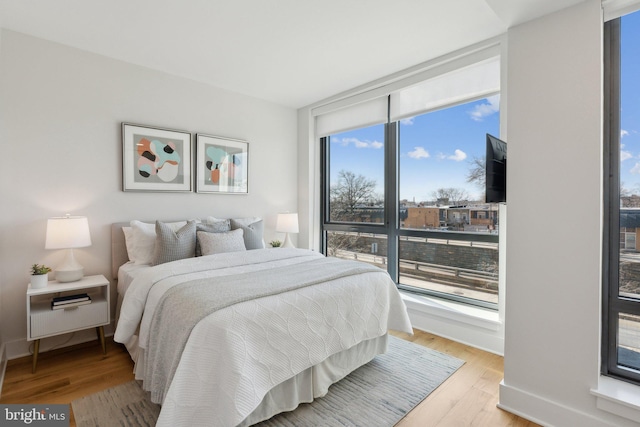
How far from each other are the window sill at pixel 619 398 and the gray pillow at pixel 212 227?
298 cm

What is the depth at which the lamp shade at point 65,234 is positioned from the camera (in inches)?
95.8

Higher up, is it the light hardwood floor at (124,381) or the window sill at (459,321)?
the window sill at (459,321)

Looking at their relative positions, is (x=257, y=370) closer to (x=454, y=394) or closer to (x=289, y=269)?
(x=289, y=269)

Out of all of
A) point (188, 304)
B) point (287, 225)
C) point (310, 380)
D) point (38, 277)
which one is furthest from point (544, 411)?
point (38, 277)

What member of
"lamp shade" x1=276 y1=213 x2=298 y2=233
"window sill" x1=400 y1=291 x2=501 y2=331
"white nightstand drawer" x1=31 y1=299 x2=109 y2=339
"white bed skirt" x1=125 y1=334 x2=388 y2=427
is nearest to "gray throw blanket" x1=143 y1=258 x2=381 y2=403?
"white bed skirt" x1=125 y1=334 x2=388 y2=427

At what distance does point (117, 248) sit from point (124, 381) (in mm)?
1251

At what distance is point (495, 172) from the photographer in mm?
2082

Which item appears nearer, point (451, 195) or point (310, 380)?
point (310, 380)

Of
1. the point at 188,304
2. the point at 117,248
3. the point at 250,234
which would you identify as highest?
the point at 250,234

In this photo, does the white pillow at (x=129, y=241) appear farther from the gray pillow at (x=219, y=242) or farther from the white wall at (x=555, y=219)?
the white wall at (x=555, y=219)

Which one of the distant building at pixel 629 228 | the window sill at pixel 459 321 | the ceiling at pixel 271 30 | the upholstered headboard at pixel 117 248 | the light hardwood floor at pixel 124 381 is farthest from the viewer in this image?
the upholstered headboard at pixel 117 248

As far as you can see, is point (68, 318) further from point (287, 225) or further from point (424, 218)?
point (424, 218)

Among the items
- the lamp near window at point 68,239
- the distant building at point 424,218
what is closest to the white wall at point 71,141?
the lamp near window at point 68,239

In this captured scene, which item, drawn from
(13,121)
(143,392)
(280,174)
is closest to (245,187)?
(280,174)
